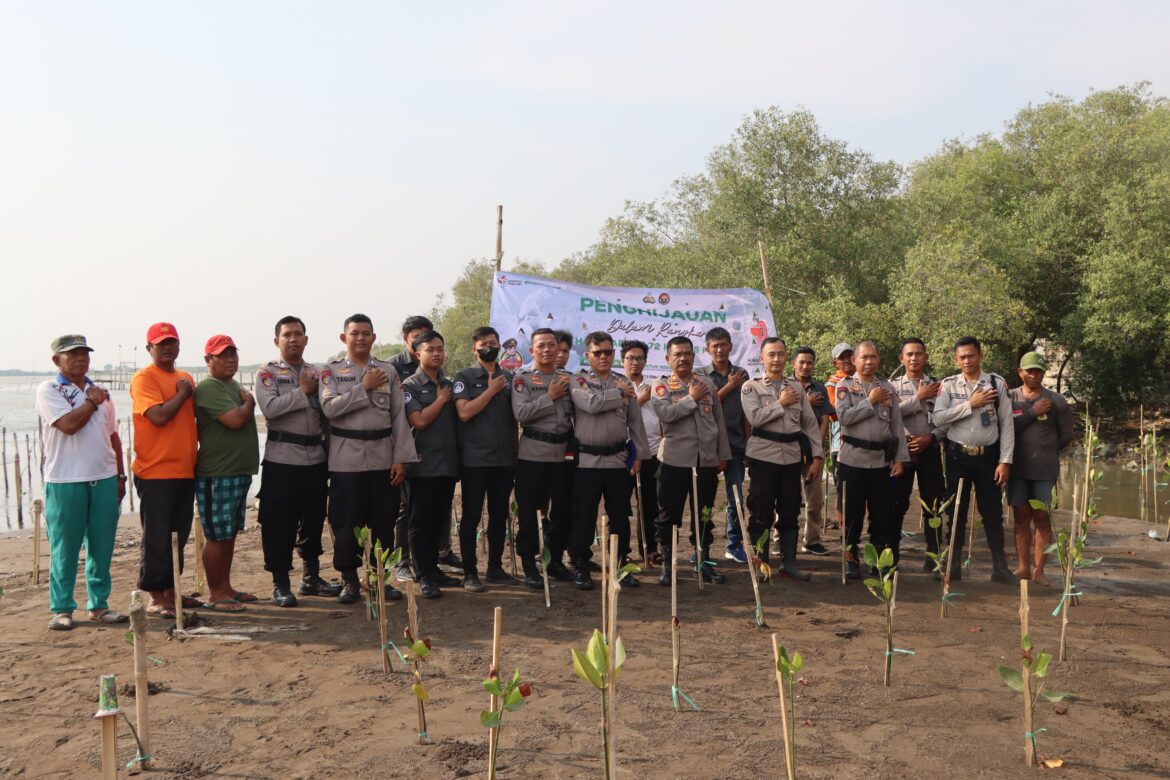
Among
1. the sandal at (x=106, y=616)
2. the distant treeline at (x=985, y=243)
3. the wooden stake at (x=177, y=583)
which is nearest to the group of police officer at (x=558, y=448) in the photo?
the wooden stake at (x=177, y=583)

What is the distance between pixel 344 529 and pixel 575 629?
1729 mm

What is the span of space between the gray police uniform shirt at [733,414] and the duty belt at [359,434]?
2.71 m

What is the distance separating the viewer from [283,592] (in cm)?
592

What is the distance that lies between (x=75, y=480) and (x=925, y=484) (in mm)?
6154

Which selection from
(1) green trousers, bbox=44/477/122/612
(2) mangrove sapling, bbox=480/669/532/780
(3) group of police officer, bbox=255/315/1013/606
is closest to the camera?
(2) mangrove sapling, bbox=480/669/532/780

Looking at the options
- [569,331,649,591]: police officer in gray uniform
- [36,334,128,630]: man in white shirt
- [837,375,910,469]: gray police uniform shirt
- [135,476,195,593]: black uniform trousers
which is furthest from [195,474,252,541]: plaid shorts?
[837,375,910,469]: gray police uniform shirt

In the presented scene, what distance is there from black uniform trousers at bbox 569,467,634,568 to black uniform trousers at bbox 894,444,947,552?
218 centimetres

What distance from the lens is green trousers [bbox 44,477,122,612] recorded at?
5.38 metres

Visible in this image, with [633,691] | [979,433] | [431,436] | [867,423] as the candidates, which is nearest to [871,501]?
[867,423]

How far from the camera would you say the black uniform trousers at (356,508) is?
5727mm

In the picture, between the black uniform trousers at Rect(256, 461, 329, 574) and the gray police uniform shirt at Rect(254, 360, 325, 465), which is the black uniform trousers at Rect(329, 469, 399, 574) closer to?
the black uniform trousers at Rect(256, 461, 329, 574)

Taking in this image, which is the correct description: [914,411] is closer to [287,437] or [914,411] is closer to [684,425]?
[684,425]

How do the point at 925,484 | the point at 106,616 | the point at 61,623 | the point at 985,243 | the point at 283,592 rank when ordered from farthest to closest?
the point at 985,243, the point at 925,484, the point at 283,592, the point at 106,616, the point at 61,623

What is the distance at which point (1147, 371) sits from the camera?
21.3m
